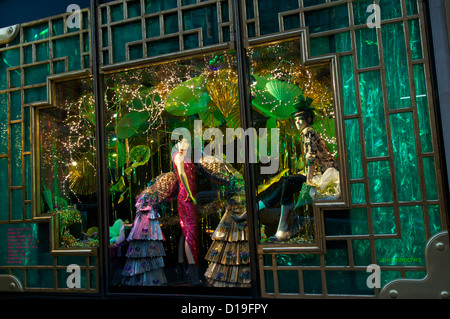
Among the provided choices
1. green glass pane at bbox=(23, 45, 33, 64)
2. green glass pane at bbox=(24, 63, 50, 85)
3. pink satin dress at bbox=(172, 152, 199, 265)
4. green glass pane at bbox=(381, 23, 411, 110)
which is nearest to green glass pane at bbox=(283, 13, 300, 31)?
green glass pane at bbox=(381, 23, 411, 110)

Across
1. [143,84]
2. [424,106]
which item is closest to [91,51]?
[143,84]

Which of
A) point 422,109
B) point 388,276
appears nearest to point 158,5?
point 422,109

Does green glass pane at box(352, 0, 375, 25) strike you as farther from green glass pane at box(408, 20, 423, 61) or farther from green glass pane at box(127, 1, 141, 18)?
green glass pane at box(127, 1, 141, 18)

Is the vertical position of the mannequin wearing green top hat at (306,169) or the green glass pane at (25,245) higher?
the mannequin wearing green top hat at (306,169)

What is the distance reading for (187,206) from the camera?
155 inches

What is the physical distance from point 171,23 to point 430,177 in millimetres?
2674

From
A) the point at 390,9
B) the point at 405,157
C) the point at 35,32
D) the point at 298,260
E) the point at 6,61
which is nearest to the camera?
the point at 405,157

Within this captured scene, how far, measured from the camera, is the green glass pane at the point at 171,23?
3.93m

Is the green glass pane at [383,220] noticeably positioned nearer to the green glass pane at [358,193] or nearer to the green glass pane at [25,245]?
the green glass pane at [358,193]

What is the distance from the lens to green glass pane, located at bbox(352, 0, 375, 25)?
3355mm

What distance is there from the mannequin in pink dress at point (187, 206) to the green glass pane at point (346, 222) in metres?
1.27

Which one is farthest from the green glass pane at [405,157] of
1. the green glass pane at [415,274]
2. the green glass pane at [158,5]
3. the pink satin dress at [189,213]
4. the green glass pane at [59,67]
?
the green glass pane at [59,67]

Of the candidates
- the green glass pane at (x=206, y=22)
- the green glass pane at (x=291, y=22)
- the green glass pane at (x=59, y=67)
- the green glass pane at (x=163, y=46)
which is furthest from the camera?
the green glass pane at (x=59, y=67)

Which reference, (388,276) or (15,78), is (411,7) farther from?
(15,78)
